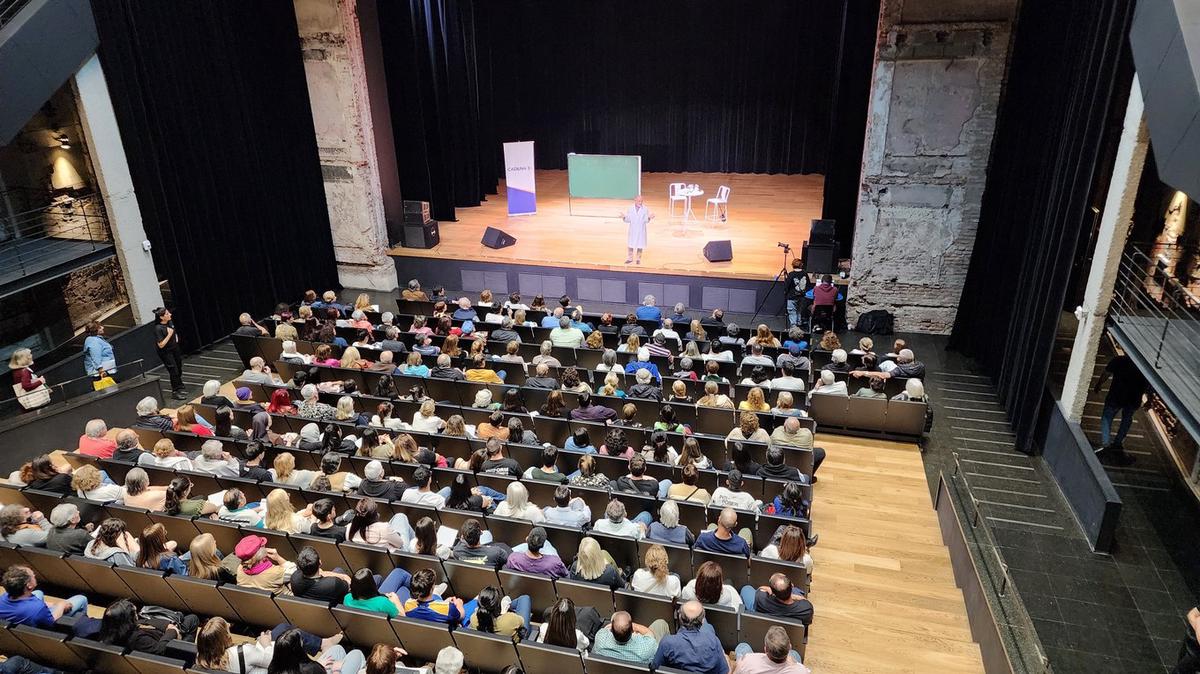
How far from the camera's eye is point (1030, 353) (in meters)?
9.09

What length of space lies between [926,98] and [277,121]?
10.7 m

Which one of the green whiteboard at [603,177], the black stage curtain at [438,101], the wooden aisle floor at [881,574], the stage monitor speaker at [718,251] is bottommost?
the wooden aisle floor at [881,574]

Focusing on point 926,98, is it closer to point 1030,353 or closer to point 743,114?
point 1030,353

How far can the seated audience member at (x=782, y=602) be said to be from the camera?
5031 mm

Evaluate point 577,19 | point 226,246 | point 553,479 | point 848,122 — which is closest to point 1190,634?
point 553,479

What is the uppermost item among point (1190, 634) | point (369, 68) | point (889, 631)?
point (369, 68)

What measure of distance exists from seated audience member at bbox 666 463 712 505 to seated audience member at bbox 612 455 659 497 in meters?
0.17

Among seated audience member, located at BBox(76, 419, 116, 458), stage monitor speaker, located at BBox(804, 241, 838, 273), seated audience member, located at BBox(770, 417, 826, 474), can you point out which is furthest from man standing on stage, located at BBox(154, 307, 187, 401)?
stage monitor speaker, located at BBox(804, 241, 838, 273)

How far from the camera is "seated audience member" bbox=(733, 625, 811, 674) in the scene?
4.45 metres

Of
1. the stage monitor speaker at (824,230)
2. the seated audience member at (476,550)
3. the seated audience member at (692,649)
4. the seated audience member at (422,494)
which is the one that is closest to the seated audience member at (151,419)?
the seated audience member at (422,494)

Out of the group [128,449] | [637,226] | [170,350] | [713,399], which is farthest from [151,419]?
[637,226]

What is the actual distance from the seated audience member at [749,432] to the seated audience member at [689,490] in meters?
0.91

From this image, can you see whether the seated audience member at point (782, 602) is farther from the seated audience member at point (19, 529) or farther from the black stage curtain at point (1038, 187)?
the seated audience member at point (19, 529)

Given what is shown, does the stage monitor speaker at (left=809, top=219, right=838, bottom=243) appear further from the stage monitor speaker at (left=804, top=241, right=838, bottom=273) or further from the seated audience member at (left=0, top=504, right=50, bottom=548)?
the seated audience member at (left=0, top=504, right=50, bottom=548)
